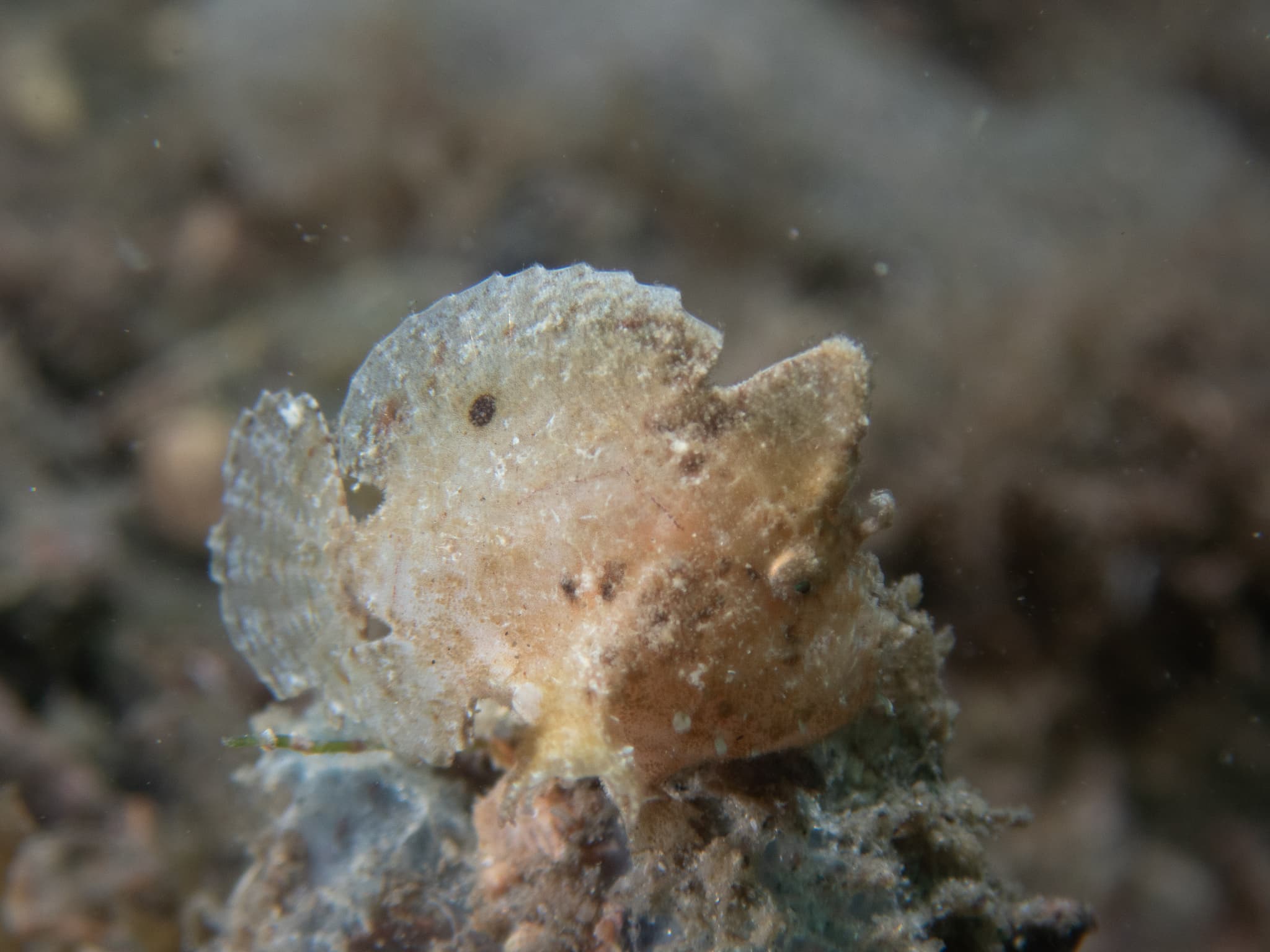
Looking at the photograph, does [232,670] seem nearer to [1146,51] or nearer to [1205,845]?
[1205,845]

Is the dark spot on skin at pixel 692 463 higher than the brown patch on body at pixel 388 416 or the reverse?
the reverse

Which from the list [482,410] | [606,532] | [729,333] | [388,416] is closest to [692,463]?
[606,532]

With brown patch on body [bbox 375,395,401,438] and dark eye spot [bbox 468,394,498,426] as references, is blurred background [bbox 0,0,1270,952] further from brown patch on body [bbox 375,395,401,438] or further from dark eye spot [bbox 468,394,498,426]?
dark eye spot [bbox 468,394,498,426]

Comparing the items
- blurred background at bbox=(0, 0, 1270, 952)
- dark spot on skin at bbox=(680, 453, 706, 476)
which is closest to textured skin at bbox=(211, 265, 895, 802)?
Answer: dark spot on skin at bbox=(680, 453, 706, 476)

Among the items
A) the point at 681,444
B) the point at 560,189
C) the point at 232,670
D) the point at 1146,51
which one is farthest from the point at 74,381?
the point at 1146,51

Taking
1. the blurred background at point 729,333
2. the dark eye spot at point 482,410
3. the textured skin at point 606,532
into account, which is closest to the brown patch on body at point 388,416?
the textured skin at point 606,532

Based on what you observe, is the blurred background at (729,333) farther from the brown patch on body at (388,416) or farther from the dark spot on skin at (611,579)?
the dark spot on skin at (611,579)

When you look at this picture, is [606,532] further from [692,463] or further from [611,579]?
[692,463]
